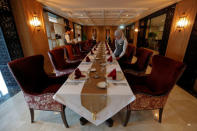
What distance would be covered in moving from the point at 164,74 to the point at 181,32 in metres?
2.10

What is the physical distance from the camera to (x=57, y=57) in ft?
7.30

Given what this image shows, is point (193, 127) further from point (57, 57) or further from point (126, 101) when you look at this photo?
point (57, 57)

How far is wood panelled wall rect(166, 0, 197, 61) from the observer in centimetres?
224

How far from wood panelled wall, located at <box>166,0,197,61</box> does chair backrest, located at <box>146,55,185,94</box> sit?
169cm

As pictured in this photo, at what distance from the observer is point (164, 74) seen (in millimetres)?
1339

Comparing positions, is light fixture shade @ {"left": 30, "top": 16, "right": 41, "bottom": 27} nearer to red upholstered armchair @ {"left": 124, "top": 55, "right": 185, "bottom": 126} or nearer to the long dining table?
the long dining table

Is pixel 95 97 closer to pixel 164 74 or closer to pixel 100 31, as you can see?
pixel 164 74

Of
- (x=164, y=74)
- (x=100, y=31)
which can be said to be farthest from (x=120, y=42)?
(x=100, y=31)

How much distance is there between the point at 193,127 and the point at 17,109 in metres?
3.04

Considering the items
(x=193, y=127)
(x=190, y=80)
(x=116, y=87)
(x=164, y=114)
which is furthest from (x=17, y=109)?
(x=190, y=80)

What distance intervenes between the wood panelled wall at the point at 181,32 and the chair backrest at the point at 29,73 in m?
3.51

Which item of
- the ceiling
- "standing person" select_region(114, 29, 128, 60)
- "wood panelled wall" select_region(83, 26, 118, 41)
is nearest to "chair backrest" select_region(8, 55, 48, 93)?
"standing person" select_region(114, 29, 128, 60)

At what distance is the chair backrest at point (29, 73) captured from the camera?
3.79ft

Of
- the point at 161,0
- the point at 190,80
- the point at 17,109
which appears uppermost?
the point at 161,0
